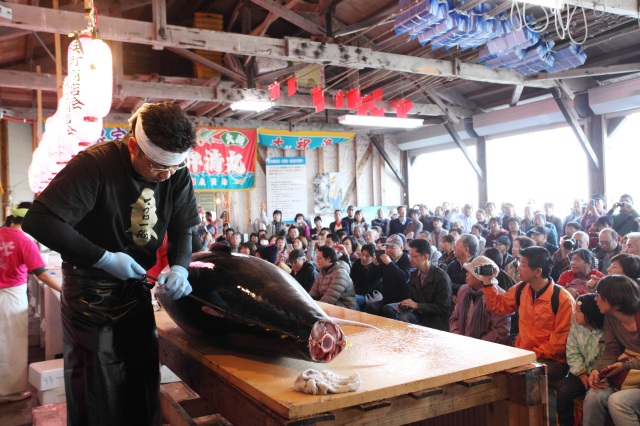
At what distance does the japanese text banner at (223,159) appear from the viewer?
1348 cm

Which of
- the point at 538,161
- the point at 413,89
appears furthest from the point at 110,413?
the point at 538,161

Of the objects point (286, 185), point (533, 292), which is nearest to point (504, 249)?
point (533, 292)

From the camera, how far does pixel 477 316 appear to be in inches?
186

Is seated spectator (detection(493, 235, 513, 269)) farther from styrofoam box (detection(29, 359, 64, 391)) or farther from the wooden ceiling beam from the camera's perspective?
styrofoam box (detection(29, 359, 64, 391))

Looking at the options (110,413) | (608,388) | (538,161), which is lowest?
(608,388)

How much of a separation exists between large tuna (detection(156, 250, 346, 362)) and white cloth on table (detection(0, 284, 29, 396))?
12.1 ft

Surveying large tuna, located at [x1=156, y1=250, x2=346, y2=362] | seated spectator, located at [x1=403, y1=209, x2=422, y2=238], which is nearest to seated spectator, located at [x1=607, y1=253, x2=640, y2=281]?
large tuna, located at [x1=156, y1=250, x2=346, y2=362]

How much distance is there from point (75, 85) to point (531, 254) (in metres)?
5.30

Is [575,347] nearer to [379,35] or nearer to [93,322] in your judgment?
[93,322]

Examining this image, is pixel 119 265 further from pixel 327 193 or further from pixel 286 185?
pixel 327 193

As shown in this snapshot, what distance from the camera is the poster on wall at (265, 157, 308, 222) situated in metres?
15.9

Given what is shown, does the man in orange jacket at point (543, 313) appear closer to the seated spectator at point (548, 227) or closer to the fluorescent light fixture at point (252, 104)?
the seated spectator at point (548, 227)

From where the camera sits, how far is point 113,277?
7.30 ft

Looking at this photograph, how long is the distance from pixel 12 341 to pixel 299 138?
10870mm
